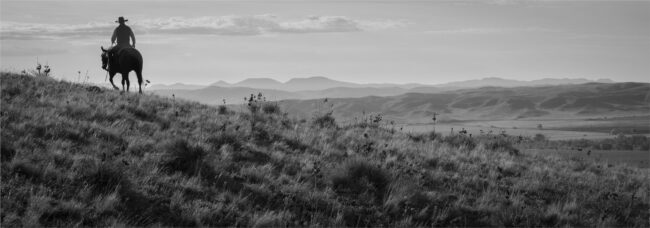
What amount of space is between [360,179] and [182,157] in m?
2.84

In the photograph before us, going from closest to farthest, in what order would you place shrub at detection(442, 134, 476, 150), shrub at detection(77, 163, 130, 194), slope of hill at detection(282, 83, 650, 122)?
shrub at detection(77, 163, 130, 194), shrub at detection(442, 134, 476, 150), slope of hill at detection(282, 83, 650, 122)

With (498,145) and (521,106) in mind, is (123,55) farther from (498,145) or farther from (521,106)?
(521,106)

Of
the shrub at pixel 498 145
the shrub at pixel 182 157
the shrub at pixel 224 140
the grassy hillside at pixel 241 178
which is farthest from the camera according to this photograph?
the shrub at pixel 498 145

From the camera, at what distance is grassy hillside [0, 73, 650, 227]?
6.56 m

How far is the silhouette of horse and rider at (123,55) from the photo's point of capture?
16.7m

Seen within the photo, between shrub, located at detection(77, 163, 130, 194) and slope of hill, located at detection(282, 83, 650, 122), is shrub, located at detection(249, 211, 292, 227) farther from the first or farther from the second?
slope of hill, located at detection(282, 83, 650, 122)

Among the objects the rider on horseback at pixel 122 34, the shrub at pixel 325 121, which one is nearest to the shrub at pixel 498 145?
the shrub at pixel 325 121

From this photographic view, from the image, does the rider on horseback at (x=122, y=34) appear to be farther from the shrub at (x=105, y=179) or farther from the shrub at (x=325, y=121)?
the shrub at (x=105, y=179)

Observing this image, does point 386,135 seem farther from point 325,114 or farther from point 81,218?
point 81,218

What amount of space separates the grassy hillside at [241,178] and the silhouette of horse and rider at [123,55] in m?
3.49

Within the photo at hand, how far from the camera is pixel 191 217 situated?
21.1ft

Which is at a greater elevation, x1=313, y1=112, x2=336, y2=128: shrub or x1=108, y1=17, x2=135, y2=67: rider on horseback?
x1=108, y1=17, x2=135, y2=67: rider on horseback

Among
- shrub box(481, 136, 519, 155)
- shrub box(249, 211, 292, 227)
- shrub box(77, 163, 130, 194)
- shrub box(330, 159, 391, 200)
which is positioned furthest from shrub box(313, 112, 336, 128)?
shrub box(77, 163, 130, 194)

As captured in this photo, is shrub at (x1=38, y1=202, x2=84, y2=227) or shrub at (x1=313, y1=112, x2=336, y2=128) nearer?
shrub at (x1=38, y1=202, x2=84, y2=227)
